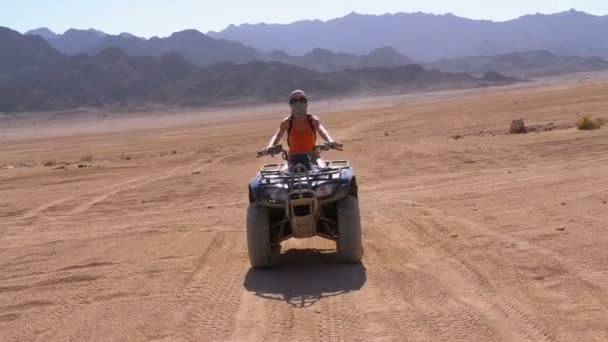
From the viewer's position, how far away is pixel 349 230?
8.37m

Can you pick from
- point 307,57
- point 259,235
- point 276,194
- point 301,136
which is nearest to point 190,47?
point 307,57

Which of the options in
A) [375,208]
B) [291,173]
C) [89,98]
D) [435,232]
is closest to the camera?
[291,173]

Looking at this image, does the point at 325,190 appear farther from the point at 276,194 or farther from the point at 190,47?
the point at 190,47

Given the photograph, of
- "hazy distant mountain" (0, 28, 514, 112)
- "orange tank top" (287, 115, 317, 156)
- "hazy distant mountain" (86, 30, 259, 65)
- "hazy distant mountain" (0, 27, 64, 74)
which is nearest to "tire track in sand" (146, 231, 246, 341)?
"orange tank top" (287, 115, 317, 156)

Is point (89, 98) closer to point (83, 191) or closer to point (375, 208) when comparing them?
point (83, 191)

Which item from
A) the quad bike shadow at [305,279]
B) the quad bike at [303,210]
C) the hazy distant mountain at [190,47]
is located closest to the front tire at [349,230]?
the quad bike at [303,210]

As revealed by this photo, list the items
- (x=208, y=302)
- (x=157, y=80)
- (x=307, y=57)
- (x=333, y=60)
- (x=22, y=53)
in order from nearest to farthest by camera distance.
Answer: (x=208, y=302), (x=157, y=80), (x=22, y=53), (x=333, y=60), (x=307, y=57)

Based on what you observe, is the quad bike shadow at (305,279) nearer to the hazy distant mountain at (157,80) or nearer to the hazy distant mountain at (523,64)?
the hazy distant mountain at (157,80)

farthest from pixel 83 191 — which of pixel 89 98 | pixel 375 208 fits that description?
pixel 89 98

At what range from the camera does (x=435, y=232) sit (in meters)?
10.1

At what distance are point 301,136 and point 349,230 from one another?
1.61m

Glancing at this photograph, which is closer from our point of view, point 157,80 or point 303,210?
point 303,210

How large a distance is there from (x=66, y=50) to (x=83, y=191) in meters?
184

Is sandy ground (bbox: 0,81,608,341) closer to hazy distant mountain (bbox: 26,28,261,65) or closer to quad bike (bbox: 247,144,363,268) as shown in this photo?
quad bike (bbox: 247,144,363,268)
